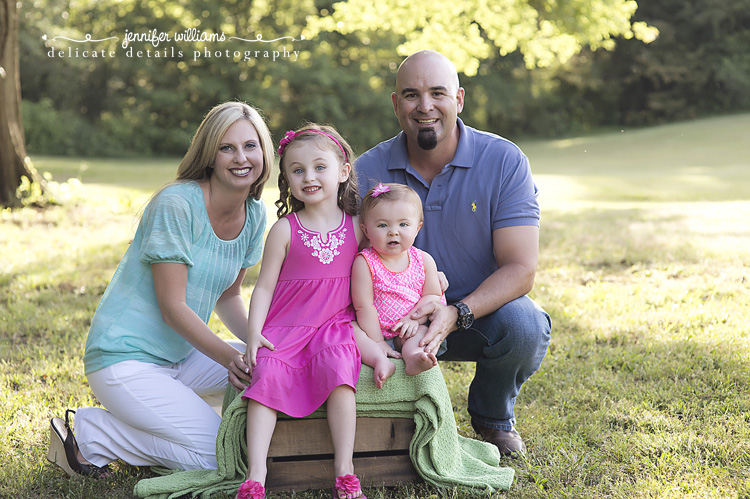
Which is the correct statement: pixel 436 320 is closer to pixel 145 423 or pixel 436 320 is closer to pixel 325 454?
pixel 325 454

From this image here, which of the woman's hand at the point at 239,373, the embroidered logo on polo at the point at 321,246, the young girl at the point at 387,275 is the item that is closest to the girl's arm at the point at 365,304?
the young girl at the point at 387,275

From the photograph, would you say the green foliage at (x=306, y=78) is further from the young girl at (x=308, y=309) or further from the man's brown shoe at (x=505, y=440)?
the man's brown shoe at (x=505, y=440)

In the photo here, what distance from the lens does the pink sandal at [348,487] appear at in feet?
8.08

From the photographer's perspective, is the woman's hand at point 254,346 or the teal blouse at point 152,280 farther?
the teal blouse at point 152,280

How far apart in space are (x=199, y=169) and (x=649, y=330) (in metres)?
2.96

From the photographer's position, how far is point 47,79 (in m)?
26.2

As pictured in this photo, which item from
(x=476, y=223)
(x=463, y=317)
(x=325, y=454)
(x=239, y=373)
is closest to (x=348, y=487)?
(x=325, y=454)

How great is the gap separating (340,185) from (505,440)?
1.32 m

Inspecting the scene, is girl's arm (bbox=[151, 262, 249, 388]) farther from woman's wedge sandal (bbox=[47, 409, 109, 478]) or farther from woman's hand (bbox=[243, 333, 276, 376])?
woman's wedge sandal (bbox=[47, 409, 109, 478])

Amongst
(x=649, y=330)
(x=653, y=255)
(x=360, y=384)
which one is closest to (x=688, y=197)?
(x=653, y=255)

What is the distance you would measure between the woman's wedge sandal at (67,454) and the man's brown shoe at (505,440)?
162 centimetres

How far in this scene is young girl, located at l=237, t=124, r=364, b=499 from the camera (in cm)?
252

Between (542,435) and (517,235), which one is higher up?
(517,235)

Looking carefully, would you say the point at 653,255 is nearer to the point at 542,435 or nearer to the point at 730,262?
the point at 730,262
